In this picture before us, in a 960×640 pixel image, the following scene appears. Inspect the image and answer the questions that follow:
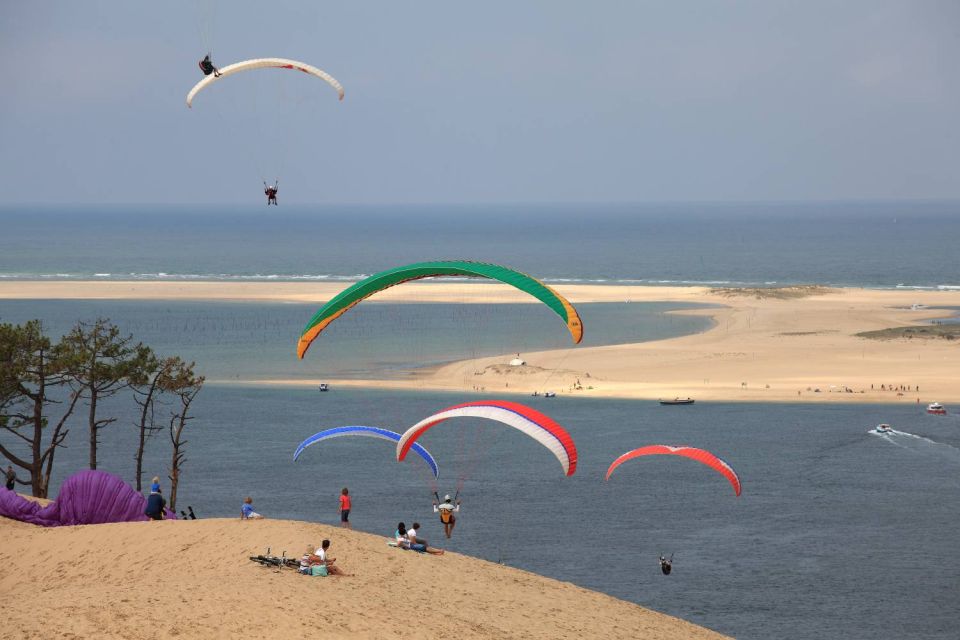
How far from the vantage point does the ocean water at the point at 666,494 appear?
35562mm

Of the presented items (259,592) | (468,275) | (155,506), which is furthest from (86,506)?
(468,275)

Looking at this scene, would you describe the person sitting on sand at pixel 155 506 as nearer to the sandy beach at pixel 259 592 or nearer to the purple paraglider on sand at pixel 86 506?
the purple paraglider on sand at pixel 86 506

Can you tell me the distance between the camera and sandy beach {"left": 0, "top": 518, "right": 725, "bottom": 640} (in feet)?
58.2

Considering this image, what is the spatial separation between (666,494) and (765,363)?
31.4 metres

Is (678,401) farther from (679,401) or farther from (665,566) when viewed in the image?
(665,566)

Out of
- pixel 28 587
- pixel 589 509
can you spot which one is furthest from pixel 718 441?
pixel 28 587

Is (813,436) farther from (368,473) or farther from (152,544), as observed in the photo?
(152,544)

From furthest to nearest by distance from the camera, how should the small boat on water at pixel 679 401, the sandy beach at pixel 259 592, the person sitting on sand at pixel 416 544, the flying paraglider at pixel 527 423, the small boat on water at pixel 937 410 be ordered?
1. the small boat on water at pixel 679 401
2. the small boat on water at pixel 937 410
3. the flying paraglider at pixel 527 423
4. the person sitting on sand at pixel 416 544
5. the sandy beach at pixel 259 592

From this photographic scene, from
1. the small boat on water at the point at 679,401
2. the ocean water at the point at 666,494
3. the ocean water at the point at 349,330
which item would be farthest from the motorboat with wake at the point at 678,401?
the ocean water at the point at 349,330

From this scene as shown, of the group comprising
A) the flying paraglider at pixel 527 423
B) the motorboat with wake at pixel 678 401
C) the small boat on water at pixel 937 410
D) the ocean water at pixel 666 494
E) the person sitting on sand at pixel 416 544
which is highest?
the flying paraglider at pixel 527 423

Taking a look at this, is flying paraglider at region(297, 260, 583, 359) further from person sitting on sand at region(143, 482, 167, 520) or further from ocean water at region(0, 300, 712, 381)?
ocean water at region(0, 300, 712, 381)

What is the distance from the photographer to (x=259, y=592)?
19.2 metres

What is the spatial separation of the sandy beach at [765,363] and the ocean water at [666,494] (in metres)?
3.70

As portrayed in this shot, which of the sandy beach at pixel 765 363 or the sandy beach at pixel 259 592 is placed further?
the sandy beach at pixel 765 363
